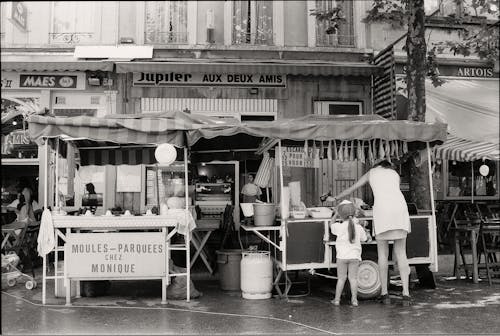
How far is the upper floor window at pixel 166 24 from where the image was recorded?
12180 mm

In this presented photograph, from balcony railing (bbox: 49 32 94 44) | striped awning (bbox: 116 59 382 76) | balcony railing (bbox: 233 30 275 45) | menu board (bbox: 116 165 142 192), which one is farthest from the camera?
balcony railing (bbox: 233 30 275 45)

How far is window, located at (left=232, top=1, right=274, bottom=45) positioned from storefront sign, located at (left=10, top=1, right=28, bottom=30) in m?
4.52

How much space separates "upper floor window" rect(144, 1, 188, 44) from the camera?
12180 millimetres

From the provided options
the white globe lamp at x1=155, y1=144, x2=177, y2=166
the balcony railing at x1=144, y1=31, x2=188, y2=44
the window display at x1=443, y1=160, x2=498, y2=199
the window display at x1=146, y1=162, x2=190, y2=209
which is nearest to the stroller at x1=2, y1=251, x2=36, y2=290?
the white globe lamp at x1=155, y1=144, x2=177, y2=166

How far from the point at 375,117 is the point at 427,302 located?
10.3 feet

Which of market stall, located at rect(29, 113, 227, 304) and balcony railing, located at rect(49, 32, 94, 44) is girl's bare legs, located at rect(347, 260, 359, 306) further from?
balcony railing, located at rect(49, 32, 94, 44)

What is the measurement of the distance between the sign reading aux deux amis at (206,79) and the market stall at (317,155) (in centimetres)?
423

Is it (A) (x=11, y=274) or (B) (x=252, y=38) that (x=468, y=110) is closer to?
(B) (x=252, y=38)

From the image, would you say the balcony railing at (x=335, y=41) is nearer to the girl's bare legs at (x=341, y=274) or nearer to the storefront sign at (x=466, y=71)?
the storefront sign at (x=466, y=71)

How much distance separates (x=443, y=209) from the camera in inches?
484

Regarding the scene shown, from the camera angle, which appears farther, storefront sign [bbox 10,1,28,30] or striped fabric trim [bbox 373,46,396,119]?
striped fabric trim [bbox 373,46,396,119]

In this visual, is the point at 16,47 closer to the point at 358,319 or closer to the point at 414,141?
the point at 414,141

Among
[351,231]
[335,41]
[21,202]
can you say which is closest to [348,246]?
[351,231]

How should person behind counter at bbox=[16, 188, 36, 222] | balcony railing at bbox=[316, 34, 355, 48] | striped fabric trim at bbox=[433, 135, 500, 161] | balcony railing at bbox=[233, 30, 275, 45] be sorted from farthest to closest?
1. balcony railing at bbox=[316, 34, 355, 48]
2. balcony railing at bbox=[233, 30, 275, 45]
3. striped fabric trim at bbox=[433, 135, 500, 161]
4. person behind counter at bbox=[16, 188, 36, 222]
